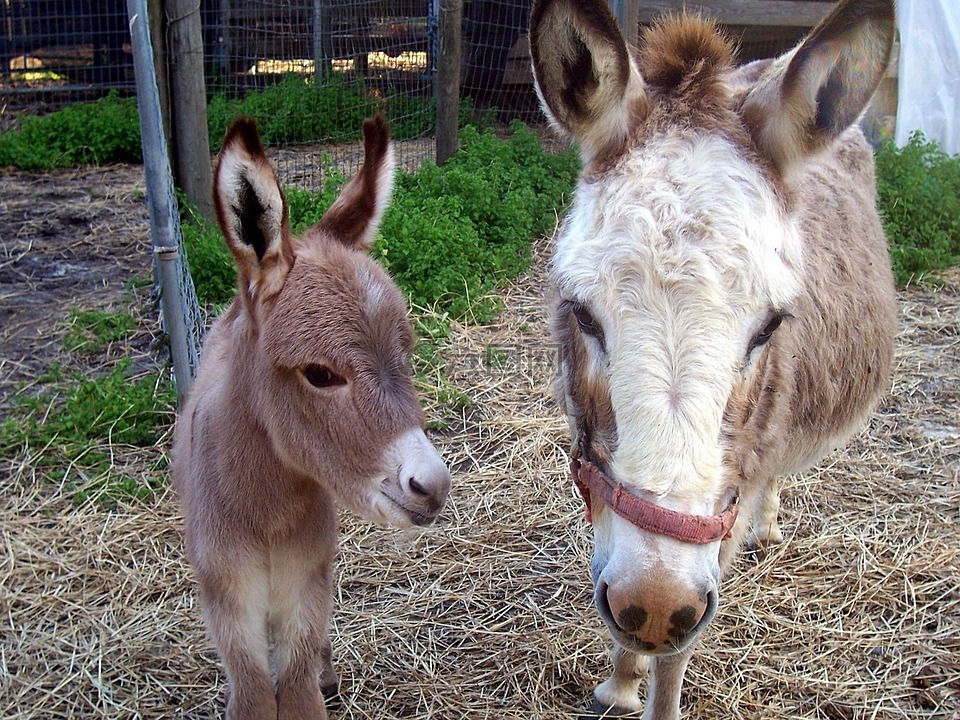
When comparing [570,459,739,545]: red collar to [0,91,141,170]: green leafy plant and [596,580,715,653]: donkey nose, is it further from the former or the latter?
[0,91,141,170]: green leafy plant

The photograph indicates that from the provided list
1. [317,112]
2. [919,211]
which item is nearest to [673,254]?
[317,112]

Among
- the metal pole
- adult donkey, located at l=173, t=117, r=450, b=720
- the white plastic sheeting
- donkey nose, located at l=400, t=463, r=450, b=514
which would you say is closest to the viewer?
donkey nose, located at l=400, t=463, r=450, b=514

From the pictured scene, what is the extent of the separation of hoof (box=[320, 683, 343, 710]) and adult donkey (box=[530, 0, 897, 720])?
4.76 ft

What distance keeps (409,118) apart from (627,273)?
6390mm

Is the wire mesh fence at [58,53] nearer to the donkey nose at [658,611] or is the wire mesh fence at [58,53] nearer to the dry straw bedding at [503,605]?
the dry straw bedding at [503,605]

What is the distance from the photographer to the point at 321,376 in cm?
244

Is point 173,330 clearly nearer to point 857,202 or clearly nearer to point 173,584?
point 173,584

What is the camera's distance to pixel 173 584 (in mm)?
3619

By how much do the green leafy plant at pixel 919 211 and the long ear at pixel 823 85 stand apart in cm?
509

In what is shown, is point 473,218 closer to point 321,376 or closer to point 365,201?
point 365,201

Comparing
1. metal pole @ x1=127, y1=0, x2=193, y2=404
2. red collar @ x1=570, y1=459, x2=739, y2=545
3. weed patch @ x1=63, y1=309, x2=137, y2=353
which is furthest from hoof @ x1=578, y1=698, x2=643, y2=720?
weed patch @ x1=63, y1=309, x2=137, y2=353

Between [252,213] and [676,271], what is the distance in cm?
122

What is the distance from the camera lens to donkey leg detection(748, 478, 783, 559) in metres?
4.02

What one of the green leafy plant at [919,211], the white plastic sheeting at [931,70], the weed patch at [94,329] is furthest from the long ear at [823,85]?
the white plastic sheeting at [931,70]
